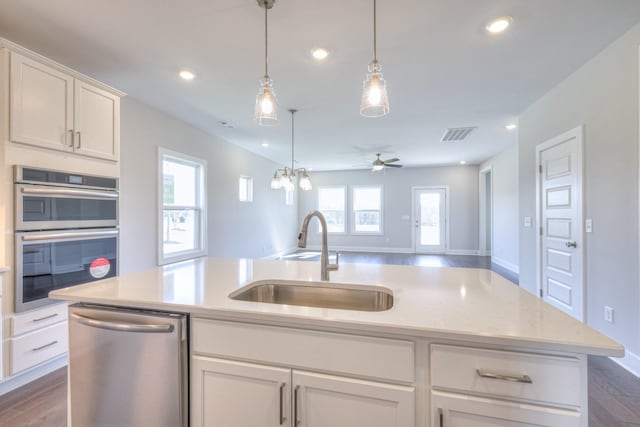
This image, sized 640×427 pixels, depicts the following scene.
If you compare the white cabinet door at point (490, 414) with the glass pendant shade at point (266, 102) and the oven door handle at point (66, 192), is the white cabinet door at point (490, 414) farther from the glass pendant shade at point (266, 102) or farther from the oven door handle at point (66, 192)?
the oven door handle at point (66, 192)

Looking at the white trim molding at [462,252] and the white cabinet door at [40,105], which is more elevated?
the white cabinet door at [40,105]

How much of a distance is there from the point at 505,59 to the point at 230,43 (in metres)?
2.40

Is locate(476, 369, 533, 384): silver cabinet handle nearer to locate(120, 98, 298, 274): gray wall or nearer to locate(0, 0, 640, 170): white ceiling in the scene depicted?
locate(0, 0, 640, 170): white ceiling

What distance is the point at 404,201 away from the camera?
8688mm

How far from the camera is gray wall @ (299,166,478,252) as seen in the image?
8203mm

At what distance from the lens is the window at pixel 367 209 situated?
8961 millimetres

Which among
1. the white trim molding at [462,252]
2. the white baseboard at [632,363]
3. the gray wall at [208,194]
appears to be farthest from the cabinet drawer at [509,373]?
the white trim molding at [462,252]

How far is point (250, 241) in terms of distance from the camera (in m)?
6.31

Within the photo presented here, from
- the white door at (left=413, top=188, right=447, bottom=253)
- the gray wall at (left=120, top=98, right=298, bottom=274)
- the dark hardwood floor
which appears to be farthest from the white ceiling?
the white door at (left=413, top=188, right=447, bottom=253)

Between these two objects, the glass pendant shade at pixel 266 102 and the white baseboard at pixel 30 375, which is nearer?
the glass pendant shade at pixel 266 102

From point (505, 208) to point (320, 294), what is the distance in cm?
626

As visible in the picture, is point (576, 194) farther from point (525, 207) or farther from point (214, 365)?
point (214, 365)

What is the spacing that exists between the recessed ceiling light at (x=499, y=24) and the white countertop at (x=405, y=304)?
1770 millimetres

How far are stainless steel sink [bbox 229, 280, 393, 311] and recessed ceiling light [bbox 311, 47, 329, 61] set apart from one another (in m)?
1.92
